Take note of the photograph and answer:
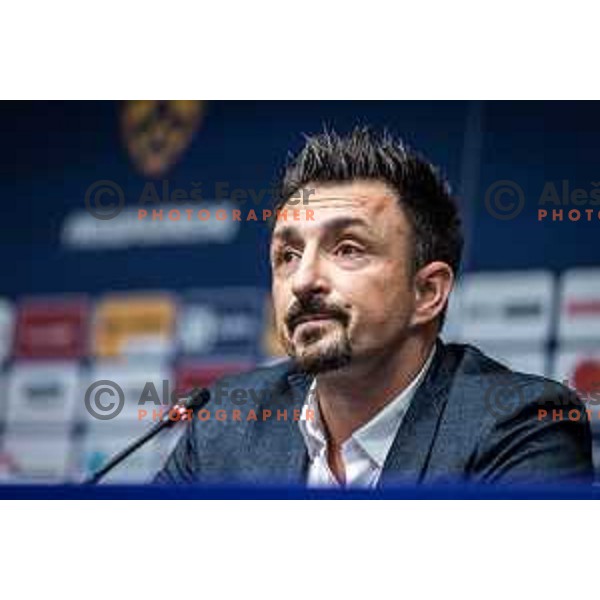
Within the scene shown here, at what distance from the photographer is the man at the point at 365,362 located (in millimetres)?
3061

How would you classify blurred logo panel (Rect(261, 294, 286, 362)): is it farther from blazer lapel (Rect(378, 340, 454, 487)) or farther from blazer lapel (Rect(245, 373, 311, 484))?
blazer lapel (Rect(378, 340, 454, 487))

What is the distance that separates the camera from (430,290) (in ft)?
10.5

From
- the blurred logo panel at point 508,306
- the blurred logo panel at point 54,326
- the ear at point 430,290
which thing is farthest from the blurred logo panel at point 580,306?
the blurred logo panel at point 54,326

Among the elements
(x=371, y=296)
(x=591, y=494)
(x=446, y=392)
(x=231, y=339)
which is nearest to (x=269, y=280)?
Answer: (x=231, y=339)

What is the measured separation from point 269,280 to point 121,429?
0.54 metres

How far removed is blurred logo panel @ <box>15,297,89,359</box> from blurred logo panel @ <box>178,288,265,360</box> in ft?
0.99

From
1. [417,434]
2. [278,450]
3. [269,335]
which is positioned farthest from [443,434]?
[269,335]

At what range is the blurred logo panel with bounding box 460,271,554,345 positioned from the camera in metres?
3.36

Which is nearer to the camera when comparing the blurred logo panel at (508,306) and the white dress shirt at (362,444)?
the white dress shirt at (362,444)

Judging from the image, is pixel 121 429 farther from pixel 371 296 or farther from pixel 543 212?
pixel 543 212

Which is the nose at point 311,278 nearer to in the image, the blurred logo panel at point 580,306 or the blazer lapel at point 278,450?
the blazer lapel at point 278,450

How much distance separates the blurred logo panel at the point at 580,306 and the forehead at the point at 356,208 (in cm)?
50

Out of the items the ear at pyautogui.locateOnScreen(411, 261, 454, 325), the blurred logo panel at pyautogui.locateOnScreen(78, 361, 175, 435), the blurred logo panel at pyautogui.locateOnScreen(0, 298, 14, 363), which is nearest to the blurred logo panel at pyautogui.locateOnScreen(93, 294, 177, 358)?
the blurred logo panel at pyautogui.locateOnScreen(78, 361, 175, 435)

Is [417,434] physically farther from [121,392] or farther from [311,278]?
[121,392]
